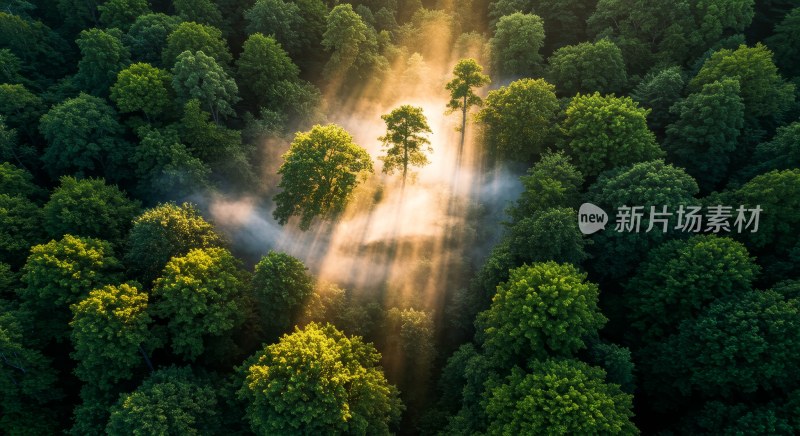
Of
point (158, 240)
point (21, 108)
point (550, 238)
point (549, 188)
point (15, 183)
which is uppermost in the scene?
point (21, 108)

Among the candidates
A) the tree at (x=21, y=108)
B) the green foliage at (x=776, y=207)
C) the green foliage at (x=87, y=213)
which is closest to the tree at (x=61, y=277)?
the green foliage at (x=87, y=213)

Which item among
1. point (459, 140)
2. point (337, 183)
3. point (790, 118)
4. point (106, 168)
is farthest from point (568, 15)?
point (106, 168)

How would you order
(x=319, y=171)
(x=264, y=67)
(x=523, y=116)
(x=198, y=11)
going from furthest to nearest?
1. (x=198, y=11)
2. (x=264, y=67)
3. (x=523, y=116)
4. (x=319, y=171)

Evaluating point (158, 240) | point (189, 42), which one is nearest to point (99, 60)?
point (189, 42)

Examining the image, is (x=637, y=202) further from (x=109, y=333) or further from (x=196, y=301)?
(x=109, y=333)

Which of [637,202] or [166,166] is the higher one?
[166,166]

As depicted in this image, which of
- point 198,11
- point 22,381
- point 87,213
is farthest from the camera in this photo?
point 198,11

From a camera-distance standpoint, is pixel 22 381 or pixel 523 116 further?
pixel 523 116
